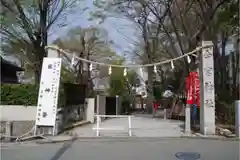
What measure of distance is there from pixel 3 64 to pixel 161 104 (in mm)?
25541

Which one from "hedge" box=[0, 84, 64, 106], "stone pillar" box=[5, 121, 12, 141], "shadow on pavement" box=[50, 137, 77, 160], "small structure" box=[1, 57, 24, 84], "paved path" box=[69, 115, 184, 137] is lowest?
"shadow on pavement" box=[50, 137, 77, 160]

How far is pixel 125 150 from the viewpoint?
10109 mm

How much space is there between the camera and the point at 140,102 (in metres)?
65.6

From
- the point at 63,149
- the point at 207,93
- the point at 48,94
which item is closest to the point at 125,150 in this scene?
→ the point at 63,149

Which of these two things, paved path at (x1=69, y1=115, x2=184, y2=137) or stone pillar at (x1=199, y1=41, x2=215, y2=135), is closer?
stone pillar at (x1=199, y1=41, x2=215, y2=135)

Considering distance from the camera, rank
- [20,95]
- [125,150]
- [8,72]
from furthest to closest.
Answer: [8,72], [20,95], [125,150]

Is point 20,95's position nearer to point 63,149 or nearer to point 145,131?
point 145,131

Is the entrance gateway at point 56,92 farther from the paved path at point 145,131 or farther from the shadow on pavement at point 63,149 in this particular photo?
the shadow on pavement at point 63,149

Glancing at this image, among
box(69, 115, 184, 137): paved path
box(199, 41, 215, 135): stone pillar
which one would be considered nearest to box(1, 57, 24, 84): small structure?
box(69, 115, 184, 137): paved path

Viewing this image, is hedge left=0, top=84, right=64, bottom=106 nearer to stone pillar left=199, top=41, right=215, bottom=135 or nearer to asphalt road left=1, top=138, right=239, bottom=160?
asphalt road left=1, top=138, right=239, bottom=160

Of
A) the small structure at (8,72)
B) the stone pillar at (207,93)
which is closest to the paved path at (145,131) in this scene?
the stone pillar at (207,93)

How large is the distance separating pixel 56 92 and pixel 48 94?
0.34 metres

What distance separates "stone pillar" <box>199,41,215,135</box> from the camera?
13.7 metres

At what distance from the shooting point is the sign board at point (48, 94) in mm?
13555
